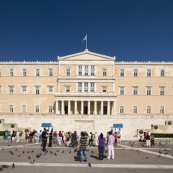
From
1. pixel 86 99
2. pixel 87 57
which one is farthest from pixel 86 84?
pixel 87 57

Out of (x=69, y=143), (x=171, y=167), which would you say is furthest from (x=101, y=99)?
(x=171, y=167)

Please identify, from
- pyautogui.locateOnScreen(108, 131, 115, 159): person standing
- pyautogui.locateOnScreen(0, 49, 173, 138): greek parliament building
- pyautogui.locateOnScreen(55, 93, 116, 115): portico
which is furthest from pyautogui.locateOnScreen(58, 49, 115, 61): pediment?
pyautogui.locateOnScreen(108, 131, 115, 159): person standing

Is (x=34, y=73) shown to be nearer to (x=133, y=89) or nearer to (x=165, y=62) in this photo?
(x=133, y=89)

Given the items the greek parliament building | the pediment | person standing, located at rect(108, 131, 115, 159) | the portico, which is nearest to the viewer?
person standing, located at rect(108, 131, 115, 159)

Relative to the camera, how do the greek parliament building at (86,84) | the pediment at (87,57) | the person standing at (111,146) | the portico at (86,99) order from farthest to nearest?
1. the pediment at (87,57)
2. the greek parliament building at (86,84)
3. the portico at (86,99)
4. the person standing at (111,146)

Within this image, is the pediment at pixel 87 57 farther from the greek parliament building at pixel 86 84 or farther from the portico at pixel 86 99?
the portico at pixel 86 99

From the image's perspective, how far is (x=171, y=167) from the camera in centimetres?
1406

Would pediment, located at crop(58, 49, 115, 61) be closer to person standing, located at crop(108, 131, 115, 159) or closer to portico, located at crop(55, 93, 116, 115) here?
portico, located at crop(55, 93, 116, 115)

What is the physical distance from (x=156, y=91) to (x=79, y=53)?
20.0m

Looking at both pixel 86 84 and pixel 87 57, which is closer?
pixel 86 84

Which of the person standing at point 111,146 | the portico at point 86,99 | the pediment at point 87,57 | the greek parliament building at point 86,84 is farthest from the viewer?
the pediment at point 87,57

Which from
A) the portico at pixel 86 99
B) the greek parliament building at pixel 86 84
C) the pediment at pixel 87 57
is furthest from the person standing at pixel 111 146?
the pediment at pixel 87 57

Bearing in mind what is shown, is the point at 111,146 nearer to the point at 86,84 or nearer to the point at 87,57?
the point at 86,84

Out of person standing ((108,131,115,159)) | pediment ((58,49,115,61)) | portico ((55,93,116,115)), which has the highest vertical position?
pediment ((58,49,115,61))
